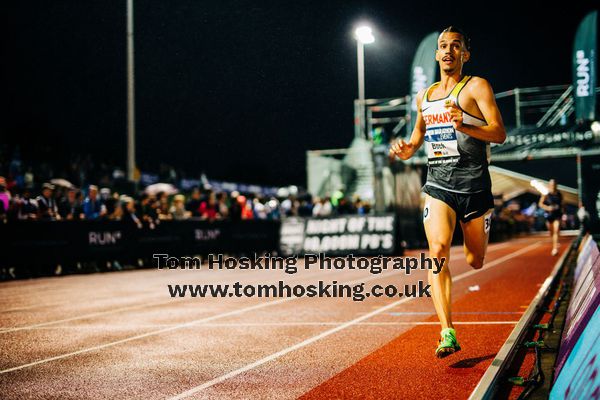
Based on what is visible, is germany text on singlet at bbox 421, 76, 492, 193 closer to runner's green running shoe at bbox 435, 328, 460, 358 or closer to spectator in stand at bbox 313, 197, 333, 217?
runner's green running shoe at bbox 435, 328, 460, 358

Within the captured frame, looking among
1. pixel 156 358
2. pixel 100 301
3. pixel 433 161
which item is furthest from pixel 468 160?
pixel 100 301

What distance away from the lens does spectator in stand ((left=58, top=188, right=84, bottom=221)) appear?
56.3 ft

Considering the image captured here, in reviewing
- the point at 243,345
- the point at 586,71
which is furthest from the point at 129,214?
the point at 586,71

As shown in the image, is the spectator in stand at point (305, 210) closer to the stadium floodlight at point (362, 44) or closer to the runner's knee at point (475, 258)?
the stadium floodlight at point (362, 44)

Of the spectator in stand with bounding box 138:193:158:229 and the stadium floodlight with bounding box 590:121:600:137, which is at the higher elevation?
the stadium floodlight with bounding box 590:121:600:137

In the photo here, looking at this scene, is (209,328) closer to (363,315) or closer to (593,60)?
(363,315)

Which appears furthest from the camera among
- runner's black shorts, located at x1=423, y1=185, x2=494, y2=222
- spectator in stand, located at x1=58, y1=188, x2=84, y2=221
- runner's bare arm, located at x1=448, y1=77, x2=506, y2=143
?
spectator in stand, located at x1=58, y1=188, x2=84, y2=221

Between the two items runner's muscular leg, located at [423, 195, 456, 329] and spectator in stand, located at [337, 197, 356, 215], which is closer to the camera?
runner's muscular leg, located at [423, 195, 456, 329]

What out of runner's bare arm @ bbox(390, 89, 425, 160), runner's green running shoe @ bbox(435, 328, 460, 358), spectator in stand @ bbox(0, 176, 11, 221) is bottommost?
runner's green running shoe @ bbox(435, 328, 460, 358)

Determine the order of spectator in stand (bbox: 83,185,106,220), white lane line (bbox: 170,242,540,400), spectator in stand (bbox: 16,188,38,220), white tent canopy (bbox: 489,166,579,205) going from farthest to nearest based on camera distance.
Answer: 1. white tent canopy (bbox: 489,166,579,205)
2. spectator in stand (bbox: 83,185,106,220)
3. spectator in stand (bbox: 16,188,38,220)
4. white lane line (bbox: 170,242,540,400)

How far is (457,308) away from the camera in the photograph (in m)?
8.66

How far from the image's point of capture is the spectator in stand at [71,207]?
1717cm

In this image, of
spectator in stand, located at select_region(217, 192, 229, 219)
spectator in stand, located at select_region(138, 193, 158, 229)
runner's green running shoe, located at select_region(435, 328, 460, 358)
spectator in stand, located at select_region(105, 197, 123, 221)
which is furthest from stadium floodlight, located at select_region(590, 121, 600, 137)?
runner's green running shoe, located at select_region(435, 328, 460, 358)

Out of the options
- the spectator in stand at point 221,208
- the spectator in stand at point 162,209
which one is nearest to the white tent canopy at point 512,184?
the spectator in stand at point 221,208
